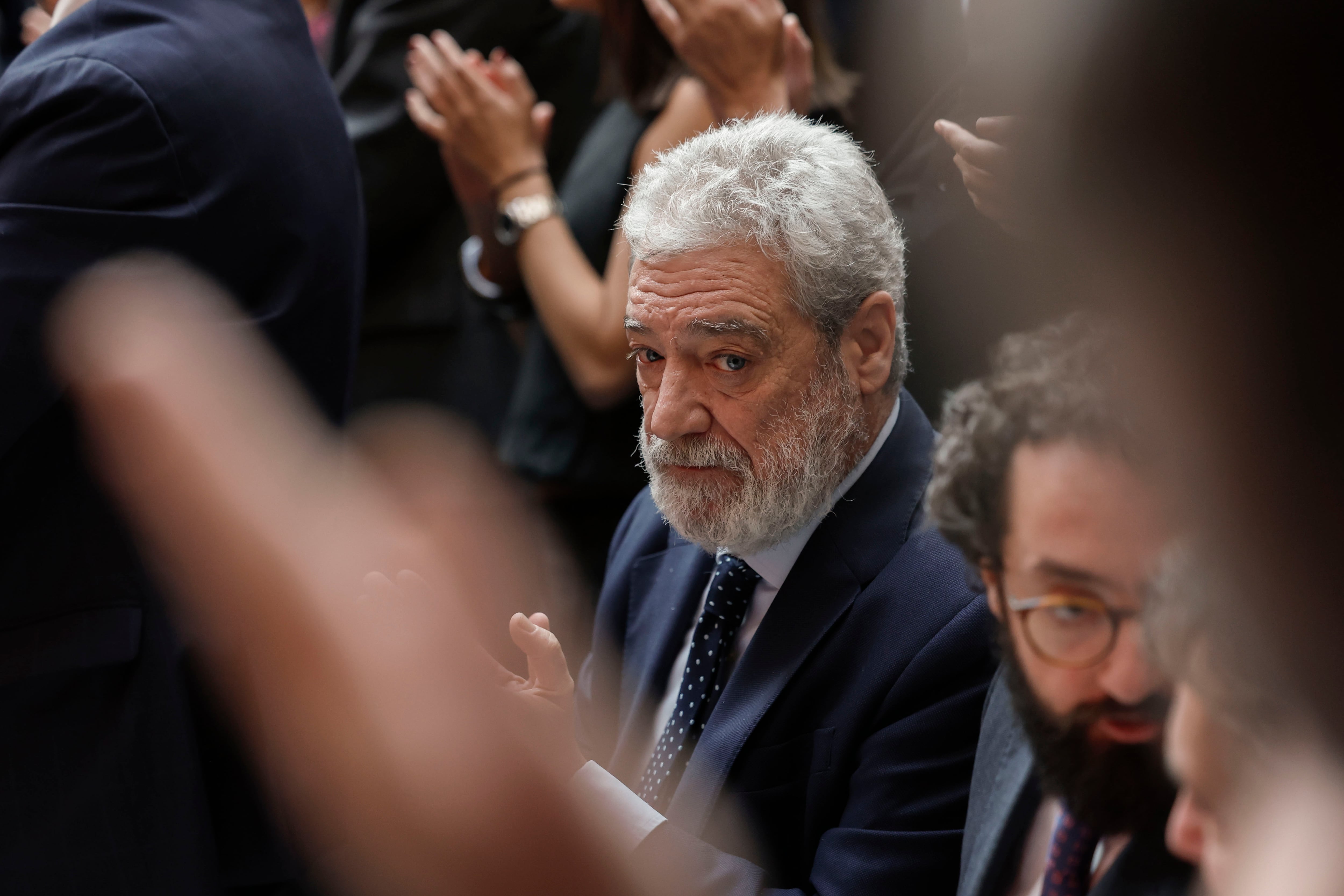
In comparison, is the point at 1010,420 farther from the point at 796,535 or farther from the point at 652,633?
the point at 652,633

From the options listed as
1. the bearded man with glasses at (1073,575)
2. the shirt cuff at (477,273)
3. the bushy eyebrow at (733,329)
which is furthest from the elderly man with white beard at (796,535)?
the shirt cuff at (477,273)

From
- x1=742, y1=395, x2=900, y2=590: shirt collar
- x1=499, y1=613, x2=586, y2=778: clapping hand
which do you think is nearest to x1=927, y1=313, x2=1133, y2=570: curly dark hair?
x1=499, y1=613, x2=586, y2=778: clapping hand

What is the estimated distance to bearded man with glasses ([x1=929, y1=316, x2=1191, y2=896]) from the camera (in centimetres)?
72

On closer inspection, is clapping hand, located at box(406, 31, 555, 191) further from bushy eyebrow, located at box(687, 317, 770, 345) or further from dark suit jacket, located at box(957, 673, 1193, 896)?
dark suit jacket, located at box(957, 673, 1193, 896)

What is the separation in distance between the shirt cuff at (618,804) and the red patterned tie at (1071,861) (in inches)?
16.1

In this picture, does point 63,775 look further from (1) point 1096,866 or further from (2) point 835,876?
(1) point 1096,866

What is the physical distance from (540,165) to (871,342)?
3.76 ft

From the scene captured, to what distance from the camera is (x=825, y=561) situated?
149 cm

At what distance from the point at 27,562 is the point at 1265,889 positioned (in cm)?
Result: 144

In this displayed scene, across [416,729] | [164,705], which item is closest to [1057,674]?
[416,729]

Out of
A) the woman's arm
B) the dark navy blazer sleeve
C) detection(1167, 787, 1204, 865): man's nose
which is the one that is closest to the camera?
detection(1167, 787, 1204, 865): man's nose

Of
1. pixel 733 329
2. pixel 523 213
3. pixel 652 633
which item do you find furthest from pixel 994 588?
pixel 523 213

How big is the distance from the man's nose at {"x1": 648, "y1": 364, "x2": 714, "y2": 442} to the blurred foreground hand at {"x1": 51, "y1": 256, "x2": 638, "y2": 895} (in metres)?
0.32

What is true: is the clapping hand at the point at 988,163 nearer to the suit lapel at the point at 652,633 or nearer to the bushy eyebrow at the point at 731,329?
the bushy eyebrow at the point at 731,329
